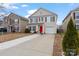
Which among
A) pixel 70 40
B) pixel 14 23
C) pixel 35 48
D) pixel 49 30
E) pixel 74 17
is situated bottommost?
pixel 35 48

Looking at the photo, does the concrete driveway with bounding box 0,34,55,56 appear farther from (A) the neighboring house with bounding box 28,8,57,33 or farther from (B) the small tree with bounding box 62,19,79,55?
(B) the small tree with bounding box 62,19,79,55

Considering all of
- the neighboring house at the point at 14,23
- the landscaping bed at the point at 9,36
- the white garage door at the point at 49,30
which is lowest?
the landscaping bed at the point at 9,36

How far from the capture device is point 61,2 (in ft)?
13.0

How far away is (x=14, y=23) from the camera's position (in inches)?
161

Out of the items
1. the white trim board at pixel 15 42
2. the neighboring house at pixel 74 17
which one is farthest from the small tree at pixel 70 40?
the white trim board at pixel 15 42

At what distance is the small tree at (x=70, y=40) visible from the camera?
389 centimetres

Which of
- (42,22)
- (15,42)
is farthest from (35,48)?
(42,22)

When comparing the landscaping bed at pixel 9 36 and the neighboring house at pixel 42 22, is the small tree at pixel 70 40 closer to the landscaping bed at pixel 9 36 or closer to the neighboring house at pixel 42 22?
the neighboring house at pixel 42 22

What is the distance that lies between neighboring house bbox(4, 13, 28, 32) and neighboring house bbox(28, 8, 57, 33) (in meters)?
0.12

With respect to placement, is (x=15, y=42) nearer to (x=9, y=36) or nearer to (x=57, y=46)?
(x=9, y=36)

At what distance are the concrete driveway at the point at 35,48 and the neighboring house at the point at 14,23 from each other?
0.27 metres

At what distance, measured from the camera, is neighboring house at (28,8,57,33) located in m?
4.05

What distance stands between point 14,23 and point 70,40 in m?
0.98

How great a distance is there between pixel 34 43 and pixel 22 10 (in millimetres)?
583
